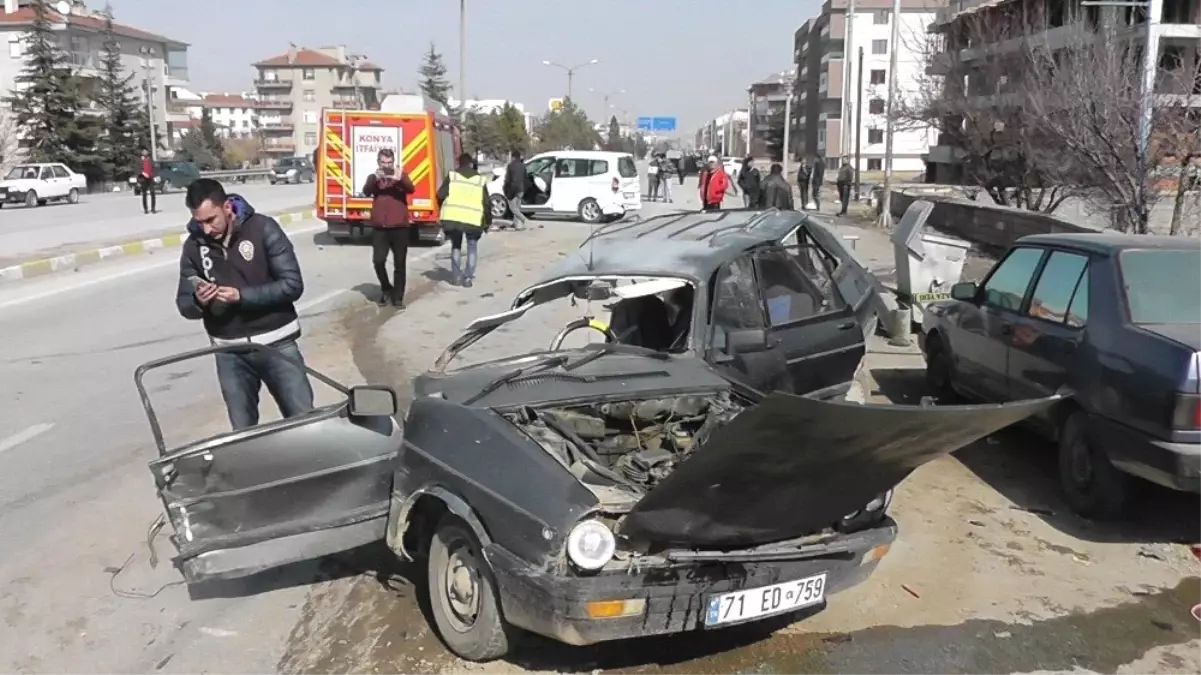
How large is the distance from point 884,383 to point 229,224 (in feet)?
19.7

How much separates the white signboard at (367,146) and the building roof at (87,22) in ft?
182

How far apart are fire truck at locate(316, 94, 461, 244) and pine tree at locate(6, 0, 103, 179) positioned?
41.4 m

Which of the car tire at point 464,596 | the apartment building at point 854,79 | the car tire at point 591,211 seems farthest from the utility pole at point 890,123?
the apartment building at point 854,79

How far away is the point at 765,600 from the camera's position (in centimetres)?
383

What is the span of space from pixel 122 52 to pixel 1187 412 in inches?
3776

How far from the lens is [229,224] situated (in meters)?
5.32

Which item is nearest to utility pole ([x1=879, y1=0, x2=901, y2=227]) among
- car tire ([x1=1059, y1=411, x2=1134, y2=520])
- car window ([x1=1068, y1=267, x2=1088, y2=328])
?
car window ([x1=1068, y1=267, x2=1088, y2=328])

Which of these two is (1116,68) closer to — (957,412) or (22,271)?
(957,412)

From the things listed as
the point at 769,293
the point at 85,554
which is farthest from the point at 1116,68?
the point at 85,554

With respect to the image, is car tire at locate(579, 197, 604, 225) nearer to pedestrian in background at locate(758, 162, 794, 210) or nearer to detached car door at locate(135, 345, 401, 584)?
pedestrian in background at locate(758, 162, 794, 210)

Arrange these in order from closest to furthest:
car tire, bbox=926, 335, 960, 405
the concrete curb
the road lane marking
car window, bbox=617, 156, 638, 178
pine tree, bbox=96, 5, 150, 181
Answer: the road lane marking → car tire, bbox=926, 335, 960, 405 → the concrete curb → car window, bbox=617, 156, 638, 178 → pine tree, bbox=96, 5, 150, 181

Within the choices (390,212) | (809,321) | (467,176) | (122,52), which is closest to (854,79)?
(122,52)

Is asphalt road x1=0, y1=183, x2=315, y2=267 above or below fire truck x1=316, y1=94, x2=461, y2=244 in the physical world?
below

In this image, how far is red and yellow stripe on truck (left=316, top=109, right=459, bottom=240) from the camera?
69.5 ft
